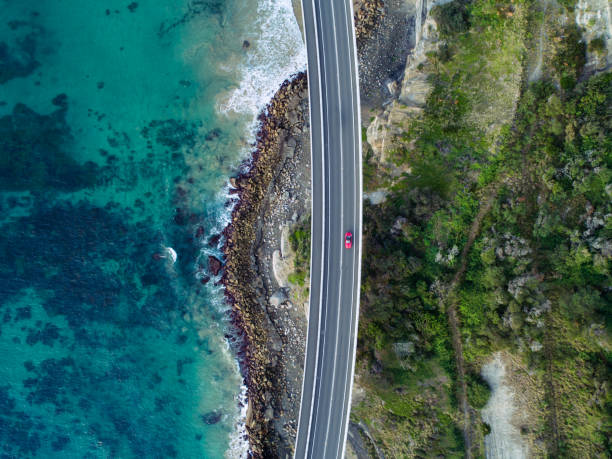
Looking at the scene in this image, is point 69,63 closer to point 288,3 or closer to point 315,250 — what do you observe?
point 288,3

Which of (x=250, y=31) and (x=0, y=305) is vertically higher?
(x=250, y=31)

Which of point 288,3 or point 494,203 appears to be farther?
point 288,3

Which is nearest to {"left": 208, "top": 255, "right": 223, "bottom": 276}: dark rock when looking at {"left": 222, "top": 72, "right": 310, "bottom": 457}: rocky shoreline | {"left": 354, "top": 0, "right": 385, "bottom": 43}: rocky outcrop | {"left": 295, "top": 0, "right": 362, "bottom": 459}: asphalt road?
{"left": 222, "top": 72, "right": 310, "bottom": 457}: rocky shoreline

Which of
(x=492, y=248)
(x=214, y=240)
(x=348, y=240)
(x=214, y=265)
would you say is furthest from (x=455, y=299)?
(x=214, y=240)

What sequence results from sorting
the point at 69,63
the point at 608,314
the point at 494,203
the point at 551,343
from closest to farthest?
the point at 608,314 → the point at 551,343 → the point at 494,203 → the point at 69,63

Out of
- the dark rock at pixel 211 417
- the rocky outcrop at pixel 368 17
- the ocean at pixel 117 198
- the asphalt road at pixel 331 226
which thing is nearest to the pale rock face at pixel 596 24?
the rocky outcrop at pixel 368 17

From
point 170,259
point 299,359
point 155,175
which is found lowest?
point 299,359

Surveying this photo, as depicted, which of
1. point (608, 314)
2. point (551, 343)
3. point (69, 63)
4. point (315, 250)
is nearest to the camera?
point (608, 314)

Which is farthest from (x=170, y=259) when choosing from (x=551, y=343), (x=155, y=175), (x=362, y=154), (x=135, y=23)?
(x=551, y=343)

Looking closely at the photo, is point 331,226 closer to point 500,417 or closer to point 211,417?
point 500,417
